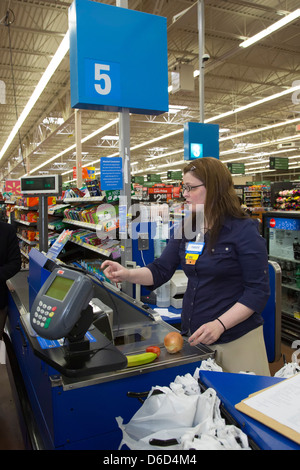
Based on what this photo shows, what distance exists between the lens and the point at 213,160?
1.85 m

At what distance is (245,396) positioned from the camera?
1054mm

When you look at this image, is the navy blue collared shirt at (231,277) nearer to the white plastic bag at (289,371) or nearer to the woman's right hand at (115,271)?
the woman's right hand at (115,271)

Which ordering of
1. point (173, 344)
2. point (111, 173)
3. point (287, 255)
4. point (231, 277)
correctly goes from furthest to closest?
point (287, 255) < point (111, 173) < point (231, 277) < point (173, 344)

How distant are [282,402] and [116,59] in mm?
3034

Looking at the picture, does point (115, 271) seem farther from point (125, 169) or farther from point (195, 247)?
point (125, 169)

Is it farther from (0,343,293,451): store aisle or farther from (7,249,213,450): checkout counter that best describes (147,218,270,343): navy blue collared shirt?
(0,343,293,451): store aisle

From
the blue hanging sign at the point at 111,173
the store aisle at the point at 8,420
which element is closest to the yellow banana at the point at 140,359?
the store aisle at the point at 8,420

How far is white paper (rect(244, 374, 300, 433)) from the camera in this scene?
91 centimetres

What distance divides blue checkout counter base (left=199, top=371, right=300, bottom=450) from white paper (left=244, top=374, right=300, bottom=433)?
0.12 ft

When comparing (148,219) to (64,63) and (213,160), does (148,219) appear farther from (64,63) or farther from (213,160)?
(64,63)

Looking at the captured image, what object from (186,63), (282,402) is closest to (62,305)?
(282,402)

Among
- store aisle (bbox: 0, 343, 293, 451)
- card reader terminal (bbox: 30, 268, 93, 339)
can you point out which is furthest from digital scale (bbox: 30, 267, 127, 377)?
store aisle (bbox: 0, 343, 293, 451)

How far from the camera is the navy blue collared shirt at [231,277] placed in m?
1.73
